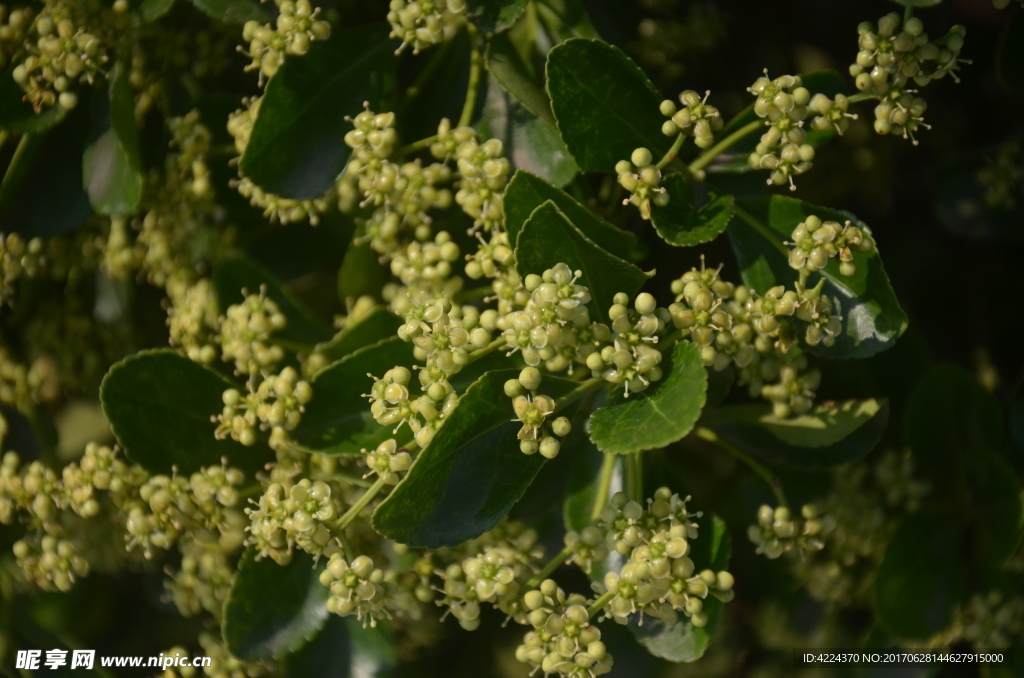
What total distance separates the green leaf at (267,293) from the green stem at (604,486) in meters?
0.57

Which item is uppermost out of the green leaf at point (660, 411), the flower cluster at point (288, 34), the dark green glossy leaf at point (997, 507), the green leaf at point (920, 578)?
the flower cluster at point (288, 34)

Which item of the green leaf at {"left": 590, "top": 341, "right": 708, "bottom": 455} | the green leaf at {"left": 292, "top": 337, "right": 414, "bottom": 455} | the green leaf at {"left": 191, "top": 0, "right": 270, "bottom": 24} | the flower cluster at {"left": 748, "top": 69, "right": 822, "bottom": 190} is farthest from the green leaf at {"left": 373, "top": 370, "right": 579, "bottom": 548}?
the green leaf at {"left": 191, "top": 0, "right": 270, "bottom": 24}

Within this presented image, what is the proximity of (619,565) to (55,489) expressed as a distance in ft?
3.37

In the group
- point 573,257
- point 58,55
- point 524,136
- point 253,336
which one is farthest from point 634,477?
point 58,55

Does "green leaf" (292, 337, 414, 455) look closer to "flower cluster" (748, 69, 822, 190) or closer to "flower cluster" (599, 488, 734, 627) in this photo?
"flower cluster" (599, 488, 734, 627)

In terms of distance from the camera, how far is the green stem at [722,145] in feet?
4.01

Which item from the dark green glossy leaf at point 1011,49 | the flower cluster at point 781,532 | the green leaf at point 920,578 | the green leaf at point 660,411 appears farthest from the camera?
the green leaf at point 920,578

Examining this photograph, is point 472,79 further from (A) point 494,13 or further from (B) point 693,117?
(B) point 693,117

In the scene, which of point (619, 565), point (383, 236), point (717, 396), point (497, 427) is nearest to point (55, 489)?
point (383, 236)

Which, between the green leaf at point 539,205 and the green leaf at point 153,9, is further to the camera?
the green leaf at point 153,9

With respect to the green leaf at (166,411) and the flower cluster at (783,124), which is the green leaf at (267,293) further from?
the flower cluster at (783,124)

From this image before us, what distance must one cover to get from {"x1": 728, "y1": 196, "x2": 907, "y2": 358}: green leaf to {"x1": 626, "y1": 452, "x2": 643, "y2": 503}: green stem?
31 centimetres

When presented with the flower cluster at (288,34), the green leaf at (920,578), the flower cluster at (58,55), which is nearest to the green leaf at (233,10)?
the flower cluster at (288,34)

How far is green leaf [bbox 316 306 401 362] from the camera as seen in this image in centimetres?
137
